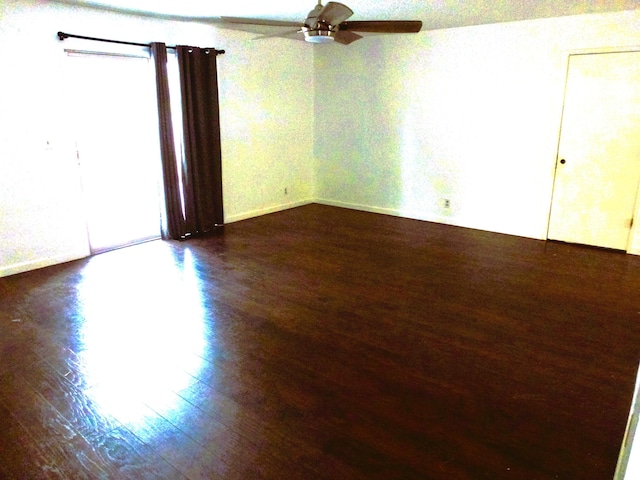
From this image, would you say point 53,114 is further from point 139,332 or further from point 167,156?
point 139,332

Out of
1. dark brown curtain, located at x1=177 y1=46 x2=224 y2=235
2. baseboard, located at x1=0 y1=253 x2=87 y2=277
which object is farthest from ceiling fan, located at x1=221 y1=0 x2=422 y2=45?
baseboard, located at x1=0 y1=253 x2=87 y2=277

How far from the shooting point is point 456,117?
5.39 m

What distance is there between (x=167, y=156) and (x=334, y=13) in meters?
2.82

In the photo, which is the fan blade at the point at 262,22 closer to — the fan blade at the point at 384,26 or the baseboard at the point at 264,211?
the fan blade at the point at 384,26

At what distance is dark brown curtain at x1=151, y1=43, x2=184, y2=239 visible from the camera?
4594 millimetres

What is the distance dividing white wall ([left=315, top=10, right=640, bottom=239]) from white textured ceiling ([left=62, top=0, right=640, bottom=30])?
0.35 m

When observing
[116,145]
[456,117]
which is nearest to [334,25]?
[116,145]

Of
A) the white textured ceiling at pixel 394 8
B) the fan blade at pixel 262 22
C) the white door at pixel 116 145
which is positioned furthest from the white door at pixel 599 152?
the white door at pixel 116 145

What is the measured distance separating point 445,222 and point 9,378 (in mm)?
4730

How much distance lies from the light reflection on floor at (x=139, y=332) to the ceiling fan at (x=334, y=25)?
2.02 metres

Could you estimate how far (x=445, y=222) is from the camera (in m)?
5.75

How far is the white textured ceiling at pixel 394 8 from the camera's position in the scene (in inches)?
152

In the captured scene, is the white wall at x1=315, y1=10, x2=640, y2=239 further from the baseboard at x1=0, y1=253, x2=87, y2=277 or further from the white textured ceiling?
the baseboard at x1=0, y1=253, x2=87, y2=277

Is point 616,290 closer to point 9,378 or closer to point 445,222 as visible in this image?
point 445,222
